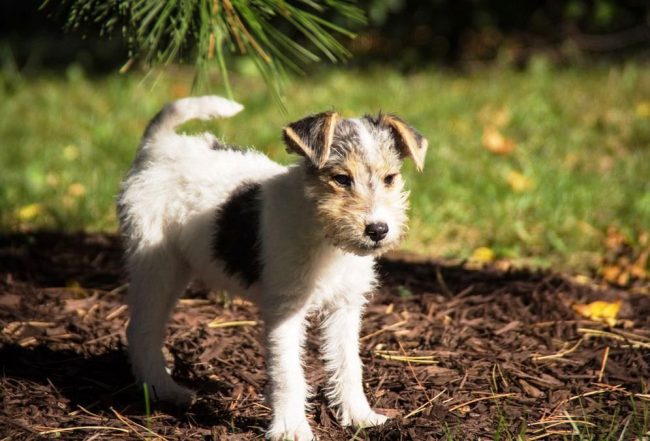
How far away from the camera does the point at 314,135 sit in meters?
4.01

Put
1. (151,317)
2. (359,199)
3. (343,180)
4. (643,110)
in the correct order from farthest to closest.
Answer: (643,110), (151,317), (343,180), (359,199)

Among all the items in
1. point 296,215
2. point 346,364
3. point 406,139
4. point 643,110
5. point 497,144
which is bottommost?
point 346,364

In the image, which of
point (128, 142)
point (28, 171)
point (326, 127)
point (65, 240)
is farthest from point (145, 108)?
point (326, 127)

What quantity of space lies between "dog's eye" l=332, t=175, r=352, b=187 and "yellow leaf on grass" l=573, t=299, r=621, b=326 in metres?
2.47

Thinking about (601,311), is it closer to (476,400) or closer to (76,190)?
(476,400)

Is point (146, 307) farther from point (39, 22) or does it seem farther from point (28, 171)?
point (39, 22)

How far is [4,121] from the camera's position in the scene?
9867 millimetres

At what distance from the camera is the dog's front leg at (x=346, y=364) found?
171 inches

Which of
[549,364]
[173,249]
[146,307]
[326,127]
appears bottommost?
[549,364]

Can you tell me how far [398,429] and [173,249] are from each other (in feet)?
5.31

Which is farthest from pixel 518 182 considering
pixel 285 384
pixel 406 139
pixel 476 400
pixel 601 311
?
pixel 285 384

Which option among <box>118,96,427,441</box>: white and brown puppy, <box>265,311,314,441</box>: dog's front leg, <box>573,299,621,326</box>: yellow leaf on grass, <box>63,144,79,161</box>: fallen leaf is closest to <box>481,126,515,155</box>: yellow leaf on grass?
<box>573,299,621,326</box>: yellow leaf on grass

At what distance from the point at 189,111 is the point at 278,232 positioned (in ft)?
3.50

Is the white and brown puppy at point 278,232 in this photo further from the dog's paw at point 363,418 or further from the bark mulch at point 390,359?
the bark mulch at point 390,359
